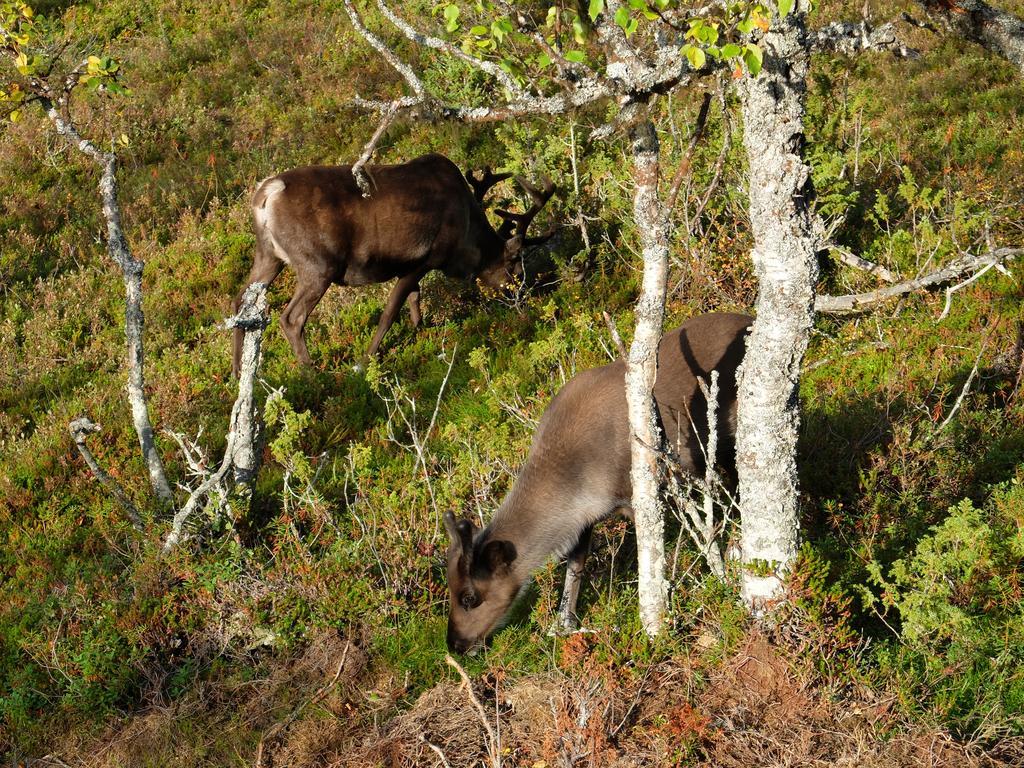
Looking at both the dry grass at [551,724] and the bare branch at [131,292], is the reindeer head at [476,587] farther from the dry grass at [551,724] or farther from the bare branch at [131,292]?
the bare branch at [131,292]

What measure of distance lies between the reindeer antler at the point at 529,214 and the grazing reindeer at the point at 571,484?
4737 mm

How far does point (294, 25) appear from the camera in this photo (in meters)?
17.3

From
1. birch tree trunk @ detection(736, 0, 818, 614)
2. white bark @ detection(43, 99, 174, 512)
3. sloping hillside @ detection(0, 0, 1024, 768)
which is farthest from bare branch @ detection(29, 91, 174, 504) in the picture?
birch tree trunk @ detection(736, 0, 818, 614)

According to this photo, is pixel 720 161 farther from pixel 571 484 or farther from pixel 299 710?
pixel 299 710

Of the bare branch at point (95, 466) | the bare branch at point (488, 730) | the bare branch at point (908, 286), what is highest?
the bare branch at point (908, 286)

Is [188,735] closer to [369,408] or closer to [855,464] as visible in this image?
[369,408]

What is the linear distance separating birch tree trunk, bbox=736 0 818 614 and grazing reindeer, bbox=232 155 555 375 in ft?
17.5

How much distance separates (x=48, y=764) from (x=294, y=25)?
47.0 feet

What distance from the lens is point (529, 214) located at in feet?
36.8

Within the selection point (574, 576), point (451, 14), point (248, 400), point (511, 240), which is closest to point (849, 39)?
point (451, 14)

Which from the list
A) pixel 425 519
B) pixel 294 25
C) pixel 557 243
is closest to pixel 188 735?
pixel 425 519

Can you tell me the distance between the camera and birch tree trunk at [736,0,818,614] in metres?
4.48

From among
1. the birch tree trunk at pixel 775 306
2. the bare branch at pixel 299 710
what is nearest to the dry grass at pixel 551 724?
the bare branch at pixel 299 710

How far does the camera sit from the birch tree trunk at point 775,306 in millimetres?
4484
